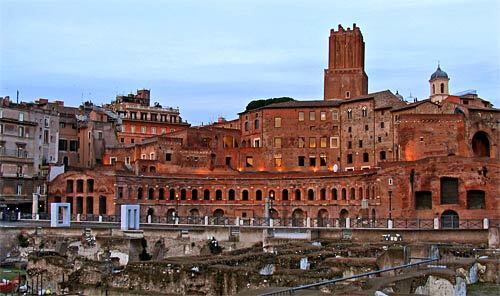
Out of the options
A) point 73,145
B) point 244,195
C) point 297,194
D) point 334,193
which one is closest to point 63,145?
point 73,145

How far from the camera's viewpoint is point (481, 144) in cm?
7481

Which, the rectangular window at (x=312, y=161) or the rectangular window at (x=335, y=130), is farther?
the rectangular window at (x=335, y=130)

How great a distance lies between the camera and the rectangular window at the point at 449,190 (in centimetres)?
6153

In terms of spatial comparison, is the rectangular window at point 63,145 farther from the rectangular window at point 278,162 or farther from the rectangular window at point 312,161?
the rectangular window at point 312,161

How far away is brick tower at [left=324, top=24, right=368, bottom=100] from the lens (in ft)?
333

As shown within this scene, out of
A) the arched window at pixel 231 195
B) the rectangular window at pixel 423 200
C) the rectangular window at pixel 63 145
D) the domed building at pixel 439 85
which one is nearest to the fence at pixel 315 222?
the rectangular window at pixel 423 200

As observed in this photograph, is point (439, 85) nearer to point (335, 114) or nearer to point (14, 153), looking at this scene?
point (335, 114)

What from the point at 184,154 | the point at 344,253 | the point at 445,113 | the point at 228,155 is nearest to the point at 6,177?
the point at 184,154

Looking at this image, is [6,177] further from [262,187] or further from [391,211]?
[391,211]

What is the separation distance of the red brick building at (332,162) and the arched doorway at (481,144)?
109 mm

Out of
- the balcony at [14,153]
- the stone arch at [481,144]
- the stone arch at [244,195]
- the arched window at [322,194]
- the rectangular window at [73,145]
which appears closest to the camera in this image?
the stone arch at [481,144]

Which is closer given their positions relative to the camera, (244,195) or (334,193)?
(334,193)

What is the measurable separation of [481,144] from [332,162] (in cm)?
2057

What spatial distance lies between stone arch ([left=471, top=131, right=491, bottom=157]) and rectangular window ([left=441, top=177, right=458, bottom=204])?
13.8 meters
